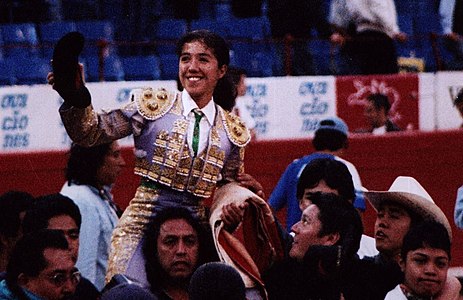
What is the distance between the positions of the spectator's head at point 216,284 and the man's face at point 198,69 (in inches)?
77.4

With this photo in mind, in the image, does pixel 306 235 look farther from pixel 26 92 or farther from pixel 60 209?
pixel 26 92

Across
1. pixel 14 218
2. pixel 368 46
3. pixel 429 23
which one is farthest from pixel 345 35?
pixel 14 218

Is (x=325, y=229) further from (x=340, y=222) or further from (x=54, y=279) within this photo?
(x=54, y=279)

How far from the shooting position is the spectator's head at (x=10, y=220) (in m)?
6.94

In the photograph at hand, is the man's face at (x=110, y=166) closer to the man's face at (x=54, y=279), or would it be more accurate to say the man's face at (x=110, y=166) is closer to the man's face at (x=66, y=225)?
the man's face at (x=66, y=225)

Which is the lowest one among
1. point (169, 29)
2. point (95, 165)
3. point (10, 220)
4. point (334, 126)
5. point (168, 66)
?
point (10, 220)

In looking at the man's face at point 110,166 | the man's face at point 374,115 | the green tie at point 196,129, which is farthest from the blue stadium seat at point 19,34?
the green tie at point 196,129

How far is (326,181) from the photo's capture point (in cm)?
643

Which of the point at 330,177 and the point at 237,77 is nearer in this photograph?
the point at 330,177

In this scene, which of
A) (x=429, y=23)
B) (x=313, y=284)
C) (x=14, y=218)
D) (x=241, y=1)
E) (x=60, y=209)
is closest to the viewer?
(x=313, y=284)

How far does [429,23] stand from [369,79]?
8.67 feet

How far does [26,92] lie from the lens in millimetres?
10875

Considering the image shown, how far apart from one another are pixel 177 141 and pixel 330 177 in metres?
0.88

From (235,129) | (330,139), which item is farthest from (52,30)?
(235,129)
